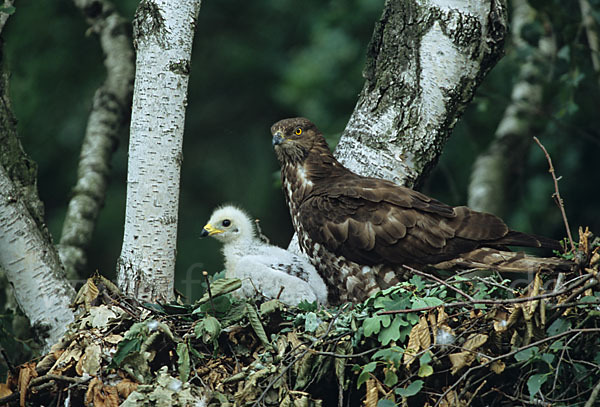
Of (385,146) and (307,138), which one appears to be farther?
(307,138)

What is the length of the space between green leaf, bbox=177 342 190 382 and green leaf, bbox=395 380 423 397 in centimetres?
92

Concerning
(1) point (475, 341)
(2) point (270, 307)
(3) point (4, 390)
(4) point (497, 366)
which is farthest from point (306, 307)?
(3) point (4, 390)

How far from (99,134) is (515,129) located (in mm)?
3732

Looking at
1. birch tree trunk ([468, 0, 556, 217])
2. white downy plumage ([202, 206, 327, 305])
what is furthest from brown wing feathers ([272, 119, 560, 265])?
birch tree trunk ([468, 0, 556, 217])

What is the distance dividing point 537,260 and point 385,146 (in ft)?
3.76

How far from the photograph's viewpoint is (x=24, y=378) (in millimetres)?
3508

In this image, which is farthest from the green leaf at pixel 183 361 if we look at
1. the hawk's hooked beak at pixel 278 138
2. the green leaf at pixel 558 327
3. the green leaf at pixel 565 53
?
the green leaf at pixel 565 53

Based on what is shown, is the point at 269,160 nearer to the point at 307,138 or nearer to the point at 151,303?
the point at 307,138

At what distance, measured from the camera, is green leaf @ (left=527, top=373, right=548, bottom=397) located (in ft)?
9.84

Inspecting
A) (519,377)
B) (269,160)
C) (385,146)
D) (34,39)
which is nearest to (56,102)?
(34,39)

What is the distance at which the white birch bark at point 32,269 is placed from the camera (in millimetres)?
3982

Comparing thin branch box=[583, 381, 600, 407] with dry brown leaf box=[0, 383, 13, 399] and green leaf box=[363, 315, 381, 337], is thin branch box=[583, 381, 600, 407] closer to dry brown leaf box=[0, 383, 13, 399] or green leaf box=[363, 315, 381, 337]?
green leaf box=[363, 315, 381, 337]

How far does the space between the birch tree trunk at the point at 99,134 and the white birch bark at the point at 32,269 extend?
91 cm

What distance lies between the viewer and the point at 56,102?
7.57m
